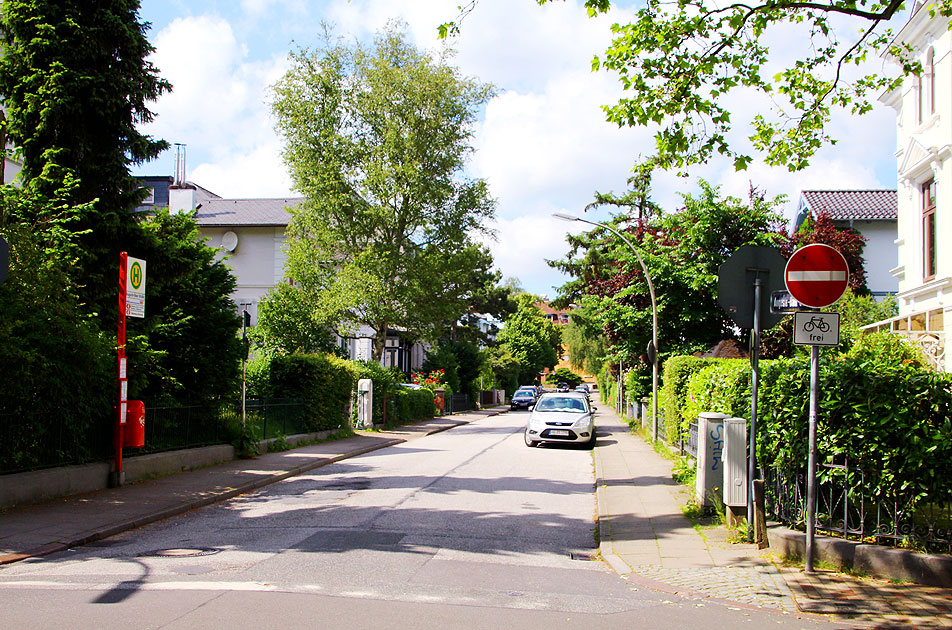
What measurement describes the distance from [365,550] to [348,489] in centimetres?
509

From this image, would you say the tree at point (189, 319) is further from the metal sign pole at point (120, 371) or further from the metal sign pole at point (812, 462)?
the metal sign pole at point (812, 462)

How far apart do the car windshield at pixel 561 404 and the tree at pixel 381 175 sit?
10.3 m

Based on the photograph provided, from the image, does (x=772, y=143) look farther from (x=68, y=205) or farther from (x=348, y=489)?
(x=68, y=205)

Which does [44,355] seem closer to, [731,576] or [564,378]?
[731,576]

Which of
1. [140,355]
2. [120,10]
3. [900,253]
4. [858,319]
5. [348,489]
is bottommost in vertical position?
[348,489]

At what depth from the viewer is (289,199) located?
44.9 metres

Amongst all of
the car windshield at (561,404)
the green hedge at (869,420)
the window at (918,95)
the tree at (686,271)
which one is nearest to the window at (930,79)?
the window at (918,95)

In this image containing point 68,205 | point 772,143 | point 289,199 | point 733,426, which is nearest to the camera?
point 733,426

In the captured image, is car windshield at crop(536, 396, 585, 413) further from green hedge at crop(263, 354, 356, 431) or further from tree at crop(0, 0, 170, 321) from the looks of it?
tree at crop(0, 0, 170, 321)

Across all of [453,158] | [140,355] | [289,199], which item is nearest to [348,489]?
[140,355]

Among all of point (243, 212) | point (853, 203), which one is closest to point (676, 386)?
point (853, 203)

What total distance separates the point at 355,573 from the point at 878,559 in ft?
15.4

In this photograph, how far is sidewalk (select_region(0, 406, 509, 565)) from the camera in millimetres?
8398

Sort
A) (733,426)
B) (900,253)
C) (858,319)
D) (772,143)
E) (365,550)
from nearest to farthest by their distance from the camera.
A: 1. (365,550)
2. (733,426)
3. (772,143)
4. (900,253)
5. (858,319)
